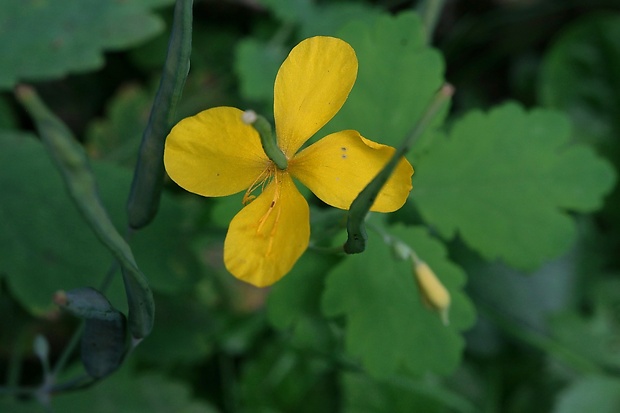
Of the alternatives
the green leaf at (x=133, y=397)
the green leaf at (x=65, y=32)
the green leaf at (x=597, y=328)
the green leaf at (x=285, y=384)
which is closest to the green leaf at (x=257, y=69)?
the green leaf at (x=65, y=32)

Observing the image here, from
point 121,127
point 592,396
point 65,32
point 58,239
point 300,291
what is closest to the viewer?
point 300,291

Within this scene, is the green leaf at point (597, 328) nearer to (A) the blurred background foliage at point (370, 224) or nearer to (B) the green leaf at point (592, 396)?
(A) the blurred background foliage at point (370, 224)

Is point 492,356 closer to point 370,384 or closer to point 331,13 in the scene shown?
point 370,384

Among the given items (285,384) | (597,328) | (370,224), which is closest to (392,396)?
(285,384)

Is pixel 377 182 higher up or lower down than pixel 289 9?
higher up

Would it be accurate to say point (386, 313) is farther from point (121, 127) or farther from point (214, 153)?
point (121, 127)

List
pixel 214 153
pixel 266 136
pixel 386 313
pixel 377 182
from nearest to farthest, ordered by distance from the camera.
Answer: pixel 377 182 < pixel 266 136 < pixel 214 153 < pixel 386 313

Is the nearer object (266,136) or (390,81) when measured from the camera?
(266,136)

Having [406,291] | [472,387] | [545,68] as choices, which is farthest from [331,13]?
[472,387]
